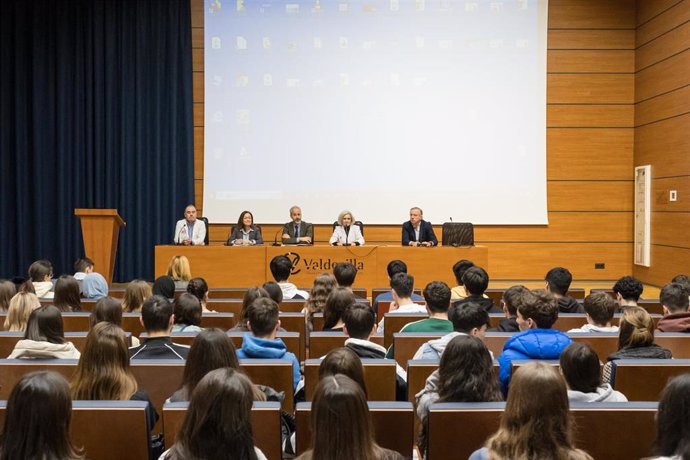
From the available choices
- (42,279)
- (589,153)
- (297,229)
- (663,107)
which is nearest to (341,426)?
(42,279)

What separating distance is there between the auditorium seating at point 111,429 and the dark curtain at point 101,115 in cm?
881

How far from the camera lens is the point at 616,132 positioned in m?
11.2

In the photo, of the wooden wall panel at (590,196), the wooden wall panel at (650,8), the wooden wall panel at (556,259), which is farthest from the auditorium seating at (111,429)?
the wooden wall panel at (650,8)

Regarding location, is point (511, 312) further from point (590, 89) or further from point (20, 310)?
point (590, 89)

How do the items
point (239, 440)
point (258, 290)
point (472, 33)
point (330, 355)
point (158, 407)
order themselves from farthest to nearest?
1. point (472, 33)
2. point (258, 290)
3. point (158, 407)
4. point (330, 355)
5. point (239, 440)

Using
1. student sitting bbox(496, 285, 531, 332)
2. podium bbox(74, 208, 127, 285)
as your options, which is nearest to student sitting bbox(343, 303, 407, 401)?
student sitting bbox(496, 285, 531, 332)

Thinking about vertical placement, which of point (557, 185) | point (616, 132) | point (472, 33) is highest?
point (472, 33)

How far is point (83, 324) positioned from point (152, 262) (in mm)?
6732

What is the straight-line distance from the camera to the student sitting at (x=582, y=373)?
2502 mm

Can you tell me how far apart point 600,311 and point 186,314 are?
2377 millimetres

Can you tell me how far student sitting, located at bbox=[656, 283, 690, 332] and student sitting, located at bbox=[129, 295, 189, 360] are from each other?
9.57 feet

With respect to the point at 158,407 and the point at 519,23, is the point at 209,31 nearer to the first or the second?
the point at 519,23

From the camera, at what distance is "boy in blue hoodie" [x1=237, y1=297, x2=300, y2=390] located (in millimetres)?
3340

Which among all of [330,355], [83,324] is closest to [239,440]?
[330,355]
